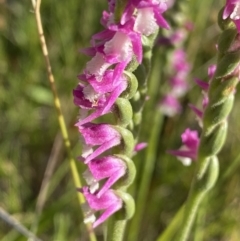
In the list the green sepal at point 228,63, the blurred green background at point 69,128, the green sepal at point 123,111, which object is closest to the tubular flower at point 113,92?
the green sepal at point 123,111

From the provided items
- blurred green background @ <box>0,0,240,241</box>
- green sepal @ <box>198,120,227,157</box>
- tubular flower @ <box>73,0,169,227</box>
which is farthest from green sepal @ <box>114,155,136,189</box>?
blurred green background @ <box>0,0,240,241</box>

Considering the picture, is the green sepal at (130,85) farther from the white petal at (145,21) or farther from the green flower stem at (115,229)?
the green flower stem at (115,229)

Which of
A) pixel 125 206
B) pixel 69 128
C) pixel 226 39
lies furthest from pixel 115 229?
pixel 69 128

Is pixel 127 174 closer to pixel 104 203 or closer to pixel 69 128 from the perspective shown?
pixel 104 203

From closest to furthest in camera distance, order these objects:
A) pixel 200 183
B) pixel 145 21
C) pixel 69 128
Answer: pixel 145 21 → pixel 200 183 → pixel 69 128

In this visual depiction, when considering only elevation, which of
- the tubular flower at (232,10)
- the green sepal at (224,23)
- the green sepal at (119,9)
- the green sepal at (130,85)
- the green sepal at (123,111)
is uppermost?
the green sepal at (119,9)
